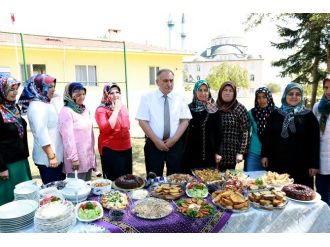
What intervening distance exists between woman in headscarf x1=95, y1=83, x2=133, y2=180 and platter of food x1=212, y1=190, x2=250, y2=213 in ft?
4.90

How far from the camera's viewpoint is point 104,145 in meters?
3.52

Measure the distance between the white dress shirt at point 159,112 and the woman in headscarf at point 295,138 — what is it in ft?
3.64

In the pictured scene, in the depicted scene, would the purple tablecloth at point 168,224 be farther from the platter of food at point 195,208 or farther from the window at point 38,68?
the window at point 38,68

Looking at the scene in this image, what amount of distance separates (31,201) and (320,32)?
8.80m

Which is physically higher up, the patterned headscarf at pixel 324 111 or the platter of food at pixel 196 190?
the patterned headscarf at pixel 324 111

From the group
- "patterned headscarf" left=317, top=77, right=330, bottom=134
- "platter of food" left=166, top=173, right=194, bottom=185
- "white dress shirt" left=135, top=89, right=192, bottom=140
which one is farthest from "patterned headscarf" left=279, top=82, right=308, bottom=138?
"platter of food" left=166, top=173, right=194, bottom=185

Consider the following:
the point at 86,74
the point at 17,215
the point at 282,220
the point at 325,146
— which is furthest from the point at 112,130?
the point at 86,74

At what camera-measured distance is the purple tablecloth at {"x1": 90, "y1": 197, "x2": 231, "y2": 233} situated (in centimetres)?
209

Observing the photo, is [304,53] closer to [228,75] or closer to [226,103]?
[226,103]

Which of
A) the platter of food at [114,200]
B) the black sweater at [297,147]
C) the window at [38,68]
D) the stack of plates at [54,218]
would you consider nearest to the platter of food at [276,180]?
the black sweater at [297,147]

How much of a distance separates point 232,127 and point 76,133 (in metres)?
1.93

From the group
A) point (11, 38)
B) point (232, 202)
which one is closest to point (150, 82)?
point (11, 38)

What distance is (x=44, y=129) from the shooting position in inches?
116

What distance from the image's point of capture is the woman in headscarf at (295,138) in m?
3.22
